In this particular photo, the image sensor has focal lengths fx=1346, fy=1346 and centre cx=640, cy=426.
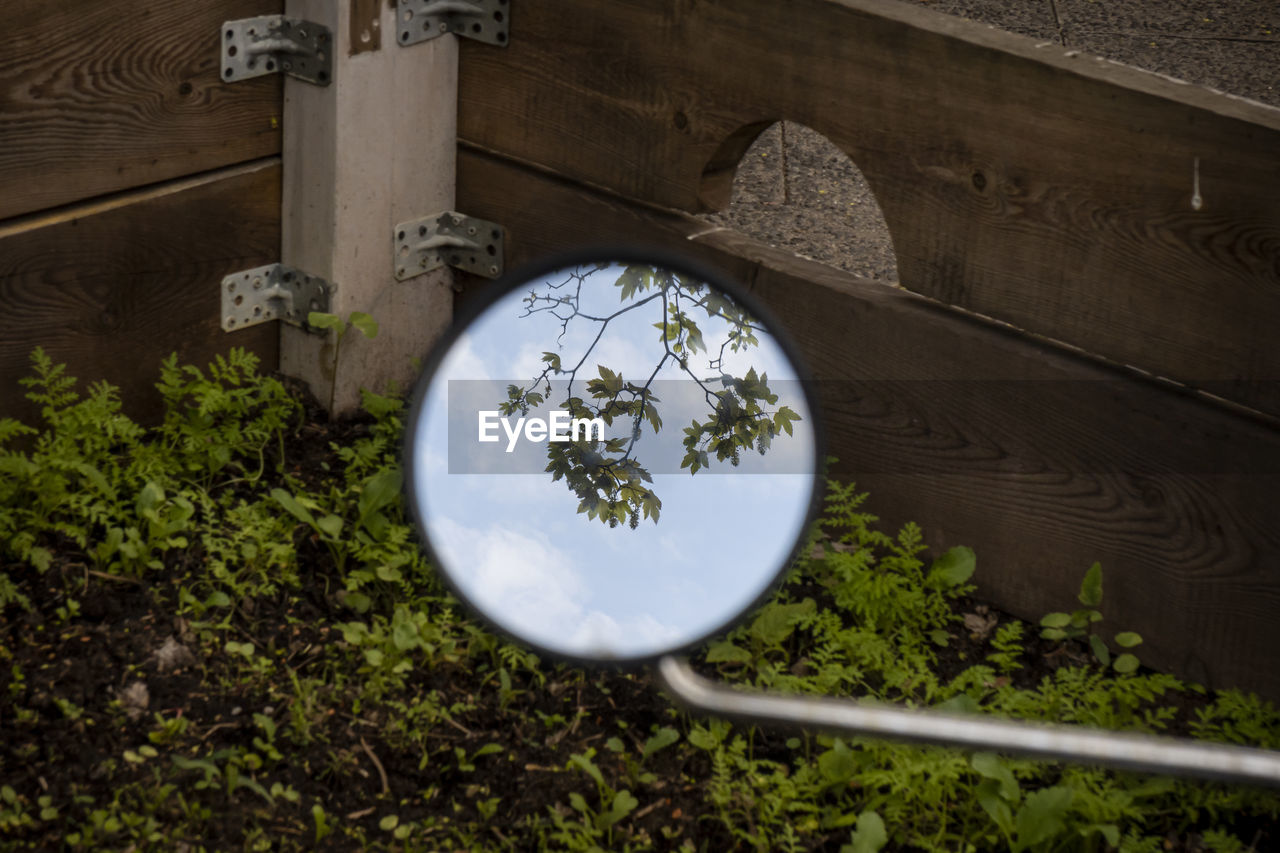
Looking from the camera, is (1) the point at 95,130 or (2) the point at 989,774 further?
(1) the point at 95,130

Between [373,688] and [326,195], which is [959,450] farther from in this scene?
[326,195]

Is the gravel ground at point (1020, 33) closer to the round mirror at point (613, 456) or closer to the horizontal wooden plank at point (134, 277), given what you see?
the horizontal wooden plank at point (134, 277)

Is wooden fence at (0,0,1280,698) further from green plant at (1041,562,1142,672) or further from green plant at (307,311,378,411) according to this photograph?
green plant at (307,311,378,411)

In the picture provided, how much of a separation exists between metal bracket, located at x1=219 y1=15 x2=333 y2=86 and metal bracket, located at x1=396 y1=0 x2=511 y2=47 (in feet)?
0.60

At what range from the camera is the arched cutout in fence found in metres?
3.84

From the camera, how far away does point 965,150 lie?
2502mm

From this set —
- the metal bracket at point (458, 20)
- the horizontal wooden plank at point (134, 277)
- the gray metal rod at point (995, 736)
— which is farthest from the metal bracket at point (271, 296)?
the gray metal rod at point (995, 736)

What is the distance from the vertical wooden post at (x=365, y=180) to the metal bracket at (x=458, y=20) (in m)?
0.03

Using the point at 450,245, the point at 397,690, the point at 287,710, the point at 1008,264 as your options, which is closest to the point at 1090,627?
the point at 1008,264

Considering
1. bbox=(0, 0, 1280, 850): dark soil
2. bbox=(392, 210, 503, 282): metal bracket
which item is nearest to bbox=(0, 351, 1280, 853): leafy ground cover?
bbox=(0, 0, 1280, 850): dark soil

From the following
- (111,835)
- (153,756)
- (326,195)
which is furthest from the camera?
(326,195)

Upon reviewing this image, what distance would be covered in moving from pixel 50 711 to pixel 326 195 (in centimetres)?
122

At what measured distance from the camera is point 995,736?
94cm

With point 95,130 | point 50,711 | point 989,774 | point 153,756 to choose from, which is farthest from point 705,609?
point 95,130
